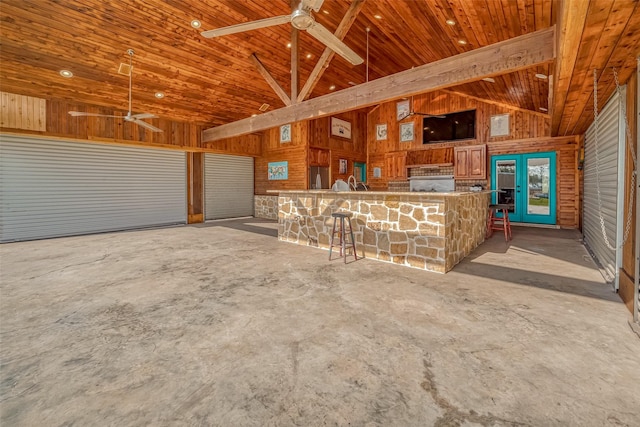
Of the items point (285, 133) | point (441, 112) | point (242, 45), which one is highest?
point (242, 45)

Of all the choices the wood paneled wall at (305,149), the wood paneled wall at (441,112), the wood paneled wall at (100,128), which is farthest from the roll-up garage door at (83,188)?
the wood paneled wall at (441,112)

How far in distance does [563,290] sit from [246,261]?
3989 millimetres

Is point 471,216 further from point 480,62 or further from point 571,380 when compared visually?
point 571,380

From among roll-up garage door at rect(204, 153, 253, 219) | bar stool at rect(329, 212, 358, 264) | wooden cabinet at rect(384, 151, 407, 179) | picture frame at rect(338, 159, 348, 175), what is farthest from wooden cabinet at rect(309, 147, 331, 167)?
bar stool at rect(329, 212, 358, 264)

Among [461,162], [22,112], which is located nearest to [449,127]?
[461,162]

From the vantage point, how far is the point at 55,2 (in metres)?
4.20

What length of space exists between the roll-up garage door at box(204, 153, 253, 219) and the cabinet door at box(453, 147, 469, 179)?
24.1 ft

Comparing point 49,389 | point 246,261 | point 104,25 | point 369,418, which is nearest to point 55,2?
point 104,25

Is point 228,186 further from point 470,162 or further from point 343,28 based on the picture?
point 470,162

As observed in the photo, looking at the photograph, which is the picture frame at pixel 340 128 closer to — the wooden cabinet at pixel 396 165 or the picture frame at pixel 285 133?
the picture frame at pixel 285 133

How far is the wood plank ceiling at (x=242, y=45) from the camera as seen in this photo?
8.96ft

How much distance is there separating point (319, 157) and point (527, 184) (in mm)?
6504

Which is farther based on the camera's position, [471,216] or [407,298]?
[471,216]

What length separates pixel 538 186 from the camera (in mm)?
8273
